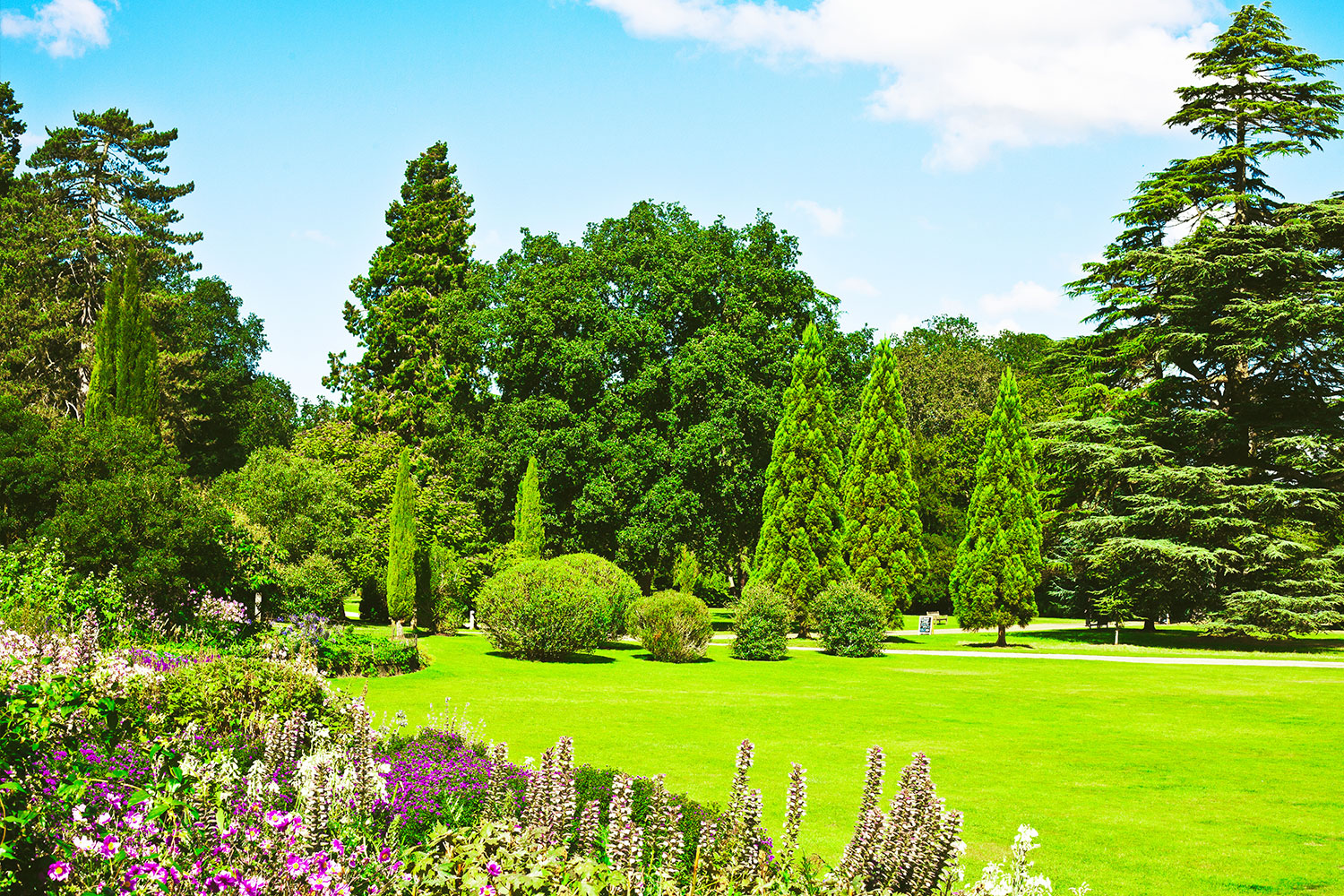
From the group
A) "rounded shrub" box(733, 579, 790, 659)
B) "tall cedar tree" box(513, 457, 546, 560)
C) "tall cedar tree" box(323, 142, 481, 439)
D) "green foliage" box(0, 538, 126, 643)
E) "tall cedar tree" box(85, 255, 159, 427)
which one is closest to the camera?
"green foliage" box(0, 538, 126, 643)

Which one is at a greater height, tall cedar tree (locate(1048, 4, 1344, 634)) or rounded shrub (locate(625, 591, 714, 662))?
tall cedar tree (locate(1048, 4, 1344, 634))

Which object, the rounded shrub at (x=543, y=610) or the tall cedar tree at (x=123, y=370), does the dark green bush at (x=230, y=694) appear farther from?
the tall cedar tree at (x=123, y=370)

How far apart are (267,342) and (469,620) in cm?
3631

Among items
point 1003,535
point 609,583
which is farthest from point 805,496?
point 609,583

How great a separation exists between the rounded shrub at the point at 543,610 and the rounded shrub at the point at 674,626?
1586mm

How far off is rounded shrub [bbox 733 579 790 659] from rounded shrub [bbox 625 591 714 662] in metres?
1.51

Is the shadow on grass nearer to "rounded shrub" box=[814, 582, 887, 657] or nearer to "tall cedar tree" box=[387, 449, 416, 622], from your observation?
"tall cedar tree" box=[387, 449, 416, 622]

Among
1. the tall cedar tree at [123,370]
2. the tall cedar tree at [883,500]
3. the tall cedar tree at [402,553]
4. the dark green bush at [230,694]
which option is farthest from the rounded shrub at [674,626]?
the dark green bush at [230,694]

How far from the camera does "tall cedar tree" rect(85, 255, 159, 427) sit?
2138 cm

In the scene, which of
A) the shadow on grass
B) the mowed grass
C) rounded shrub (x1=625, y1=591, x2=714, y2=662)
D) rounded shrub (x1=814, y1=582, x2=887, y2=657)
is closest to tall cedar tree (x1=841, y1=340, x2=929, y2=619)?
rounded shrub (x1=814, y1=582, x2=887, y2=657)

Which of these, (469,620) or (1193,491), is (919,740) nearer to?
(1193,491)

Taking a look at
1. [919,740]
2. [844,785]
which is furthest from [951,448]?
[844,785]

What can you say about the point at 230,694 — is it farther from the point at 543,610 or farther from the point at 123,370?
the point at 123,370

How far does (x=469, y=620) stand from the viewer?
3222 centimetres
